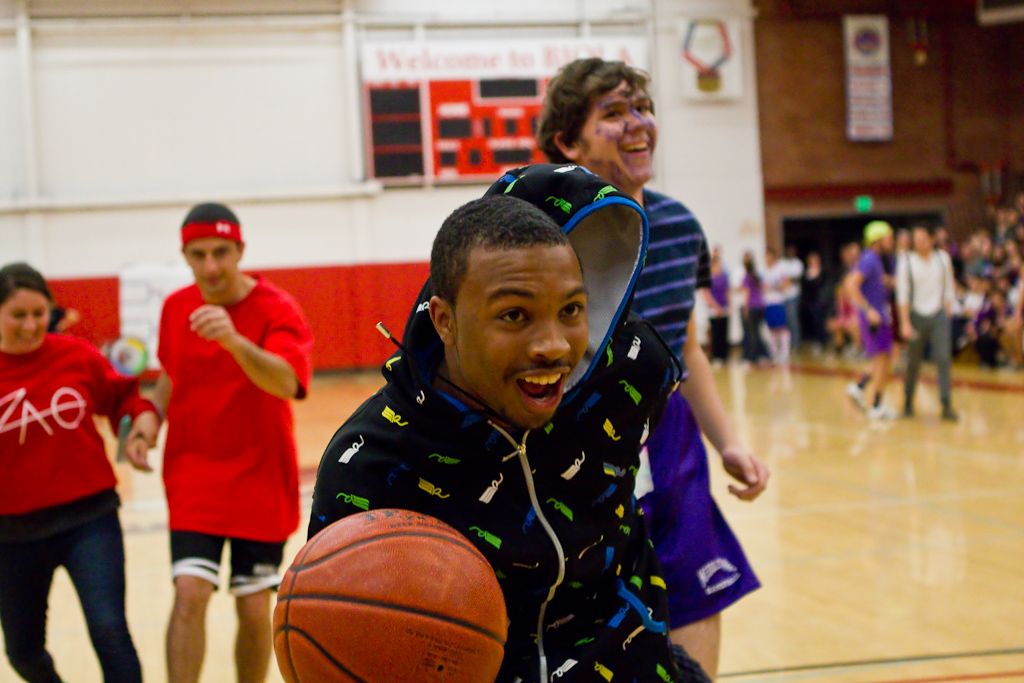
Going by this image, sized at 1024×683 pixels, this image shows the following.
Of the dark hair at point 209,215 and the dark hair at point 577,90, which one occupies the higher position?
the dark hair at point 577,90

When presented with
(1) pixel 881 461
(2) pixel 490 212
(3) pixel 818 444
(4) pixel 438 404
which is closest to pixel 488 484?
(4) pixel 438 404

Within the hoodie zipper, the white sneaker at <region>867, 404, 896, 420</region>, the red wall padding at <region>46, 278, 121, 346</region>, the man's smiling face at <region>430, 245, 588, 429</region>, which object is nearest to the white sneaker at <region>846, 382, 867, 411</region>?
the white sneaker at <region>867, 404, 896, 420</region>

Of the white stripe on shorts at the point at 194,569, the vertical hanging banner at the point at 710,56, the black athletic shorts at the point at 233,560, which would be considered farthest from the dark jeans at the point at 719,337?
the white stripe on shorts at the point at 194,569

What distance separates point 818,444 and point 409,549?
301 inches

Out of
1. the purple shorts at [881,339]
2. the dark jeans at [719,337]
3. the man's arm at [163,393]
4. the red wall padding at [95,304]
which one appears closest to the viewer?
the man's arm at [163,393]

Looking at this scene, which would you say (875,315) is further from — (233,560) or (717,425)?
(233,560)

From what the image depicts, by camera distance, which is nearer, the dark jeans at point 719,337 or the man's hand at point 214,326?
the man's hand at point 214,326

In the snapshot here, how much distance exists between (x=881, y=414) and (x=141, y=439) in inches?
322

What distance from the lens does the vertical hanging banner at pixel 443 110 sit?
1622 cm

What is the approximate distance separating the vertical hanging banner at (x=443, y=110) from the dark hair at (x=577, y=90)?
1358 cm

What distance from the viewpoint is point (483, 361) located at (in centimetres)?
160

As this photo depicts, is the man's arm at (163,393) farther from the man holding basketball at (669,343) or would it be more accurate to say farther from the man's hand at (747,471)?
the man's hand at (747,471)

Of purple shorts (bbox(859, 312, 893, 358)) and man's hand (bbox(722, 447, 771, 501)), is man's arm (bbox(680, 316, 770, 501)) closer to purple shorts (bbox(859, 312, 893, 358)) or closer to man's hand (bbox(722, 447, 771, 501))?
man's hand (bbox(722, 447, 771, 501))

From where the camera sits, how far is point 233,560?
3463 millimetres
